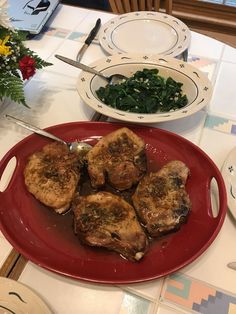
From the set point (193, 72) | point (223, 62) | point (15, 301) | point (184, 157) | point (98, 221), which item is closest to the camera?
point (15, 301)

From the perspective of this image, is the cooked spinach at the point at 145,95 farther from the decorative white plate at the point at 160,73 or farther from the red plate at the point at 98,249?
the red plate at the point at 98,249

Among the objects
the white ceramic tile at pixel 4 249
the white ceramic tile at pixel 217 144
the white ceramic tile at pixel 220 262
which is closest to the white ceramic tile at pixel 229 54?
the white ceramic tile at pixel 217 144

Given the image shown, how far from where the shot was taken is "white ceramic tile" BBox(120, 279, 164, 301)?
793mm

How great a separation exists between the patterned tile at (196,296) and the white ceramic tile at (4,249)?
396 millimetres

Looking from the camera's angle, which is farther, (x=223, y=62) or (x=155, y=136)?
(x=223, y=62)

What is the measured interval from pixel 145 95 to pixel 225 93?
34 centimetres

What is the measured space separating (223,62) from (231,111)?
320 mm

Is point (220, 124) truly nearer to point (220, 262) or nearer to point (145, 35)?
point (220, 262)

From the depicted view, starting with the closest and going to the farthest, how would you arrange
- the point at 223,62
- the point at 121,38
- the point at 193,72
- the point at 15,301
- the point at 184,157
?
the point at 15,301 → the point at 184,157 → the point at 193,72 → the point at 223,62 → the point at 121,38

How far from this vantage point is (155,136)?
3.60ft

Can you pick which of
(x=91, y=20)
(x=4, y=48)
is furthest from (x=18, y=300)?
(x=91, y=20)

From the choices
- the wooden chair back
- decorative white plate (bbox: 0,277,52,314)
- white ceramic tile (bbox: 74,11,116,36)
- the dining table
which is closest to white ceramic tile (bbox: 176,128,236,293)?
the dining table

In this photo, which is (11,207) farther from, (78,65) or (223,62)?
(223,62)

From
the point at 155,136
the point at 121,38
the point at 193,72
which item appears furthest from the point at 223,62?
the point at 155,136
